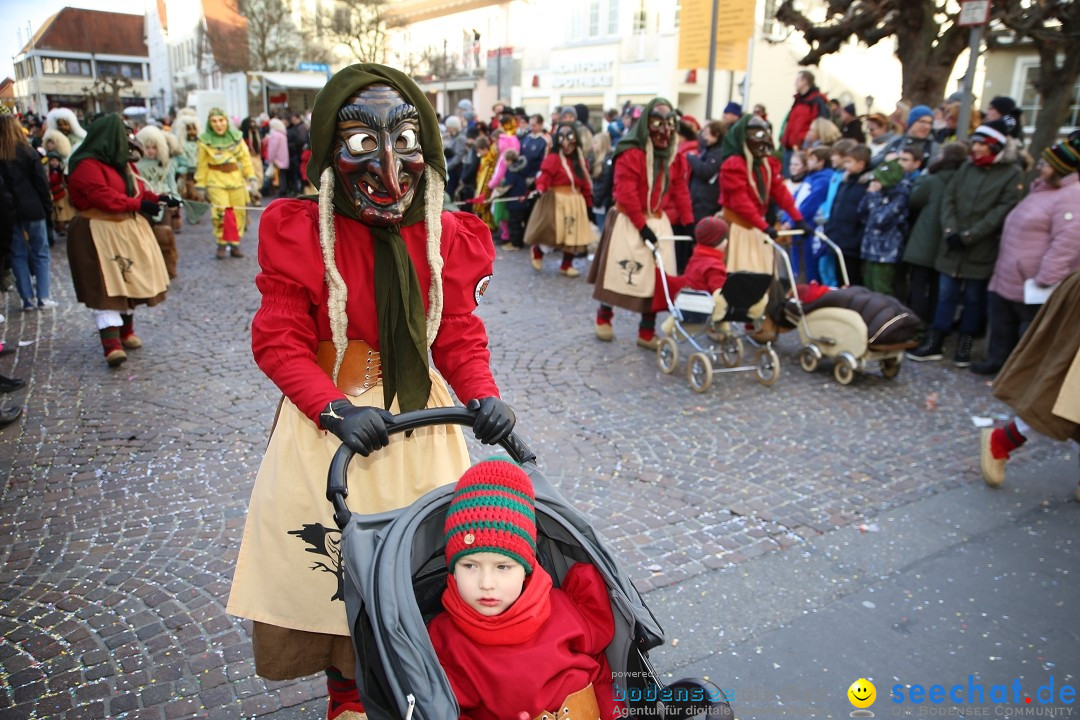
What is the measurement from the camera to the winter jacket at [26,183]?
7.30 m

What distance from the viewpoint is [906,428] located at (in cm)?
570

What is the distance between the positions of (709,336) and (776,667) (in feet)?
17.1

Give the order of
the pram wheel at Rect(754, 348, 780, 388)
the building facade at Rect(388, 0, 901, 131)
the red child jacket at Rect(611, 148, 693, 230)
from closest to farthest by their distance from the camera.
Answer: the pram wheel at Rect(754, 348, 780, 388) < the red child jacket at Rect(611, 148, 693, 230) < the building facade at Rect(388, 0, 901, 131)

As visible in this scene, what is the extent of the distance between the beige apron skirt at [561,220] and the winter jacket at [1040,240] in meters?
5.22

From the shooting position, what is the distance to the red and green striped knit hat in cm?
182

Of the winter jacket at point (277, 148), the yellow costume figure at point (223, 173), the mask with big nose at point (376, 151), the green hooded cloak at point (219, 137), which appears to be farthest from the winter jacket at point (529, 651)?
the winter jacket at point (277, 148)

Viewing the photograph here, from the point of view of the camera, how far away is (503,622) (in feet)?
6.09

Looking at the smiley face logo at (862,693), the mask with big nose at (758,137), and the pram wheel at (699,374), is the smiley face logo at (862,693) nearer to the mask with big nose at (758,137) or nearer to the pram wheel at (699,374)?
the pram wheel at (699,374)

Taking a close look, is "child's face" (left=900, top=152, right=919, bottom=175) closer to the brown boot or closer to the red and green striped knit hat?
the red and green striped knit hat

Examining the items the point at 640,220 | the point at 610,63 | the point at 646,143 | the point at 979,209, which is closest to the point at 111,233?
the point at 640,220

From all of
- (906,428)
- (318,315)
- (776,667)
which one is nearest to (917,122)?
(906,428)

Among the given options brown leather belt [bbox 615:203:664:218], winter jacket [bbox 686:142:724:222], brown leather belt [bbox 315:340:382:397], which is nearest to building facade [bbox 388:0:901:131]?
winter jacket [bbox 686:142:724:222]

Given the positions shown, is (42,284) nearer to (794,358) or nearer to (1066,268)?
(794,358)

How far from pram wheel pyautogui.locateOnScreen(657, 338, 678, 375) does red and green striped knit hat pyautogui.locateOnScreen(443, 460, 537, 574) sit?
494 cm
